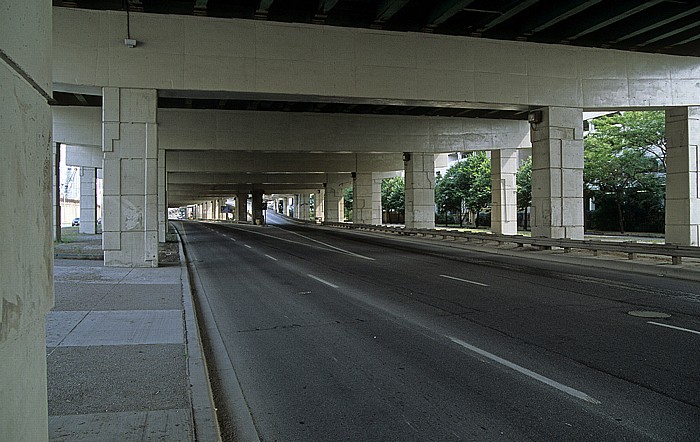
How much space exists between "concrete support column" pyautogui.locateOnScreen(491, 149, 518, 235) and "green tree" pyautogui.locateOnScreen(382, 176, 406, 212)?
4253 cm

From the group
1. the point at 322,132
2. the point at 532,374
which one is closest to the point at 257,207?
the point at 322,132

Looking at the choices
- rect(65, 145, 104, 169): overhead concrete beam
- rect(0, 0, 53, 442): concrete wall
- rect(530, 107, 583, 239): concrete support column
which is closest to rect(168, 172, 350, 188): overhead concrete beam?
rect(65, 145, 104, 169): overhead concrete beam

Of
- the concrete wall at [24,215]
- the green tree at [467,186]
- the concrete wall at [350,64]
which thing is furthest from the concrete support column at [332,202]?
the concrete wall at [24,215]

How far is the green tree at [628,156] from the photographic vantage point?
43.3 metres

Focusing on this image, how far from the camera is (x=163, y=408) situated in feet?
17.6

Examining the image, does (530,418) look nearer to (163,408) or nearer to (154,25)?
(163,408)

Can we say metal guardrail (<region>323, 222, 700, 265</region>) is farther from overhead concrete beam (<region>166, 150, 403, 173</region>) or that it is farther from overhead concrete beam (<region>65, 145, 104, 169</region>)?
overhead concrete beam (<region>65, 145, 104, 169</region>)

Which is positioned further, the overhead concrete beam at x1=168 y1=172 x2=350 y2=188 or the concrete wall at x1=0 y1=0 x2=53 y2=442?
the overhead concrete beam at x1=168 y1=172 x2=350 y2=188

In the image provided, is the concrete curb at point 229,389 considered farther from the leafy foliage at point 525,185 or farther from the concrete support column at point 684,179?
the leafy foliage at point 525,185

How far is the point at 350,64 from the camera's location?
21.1 m

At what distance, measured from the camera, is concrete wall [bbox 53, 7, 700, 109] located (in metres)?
19.0

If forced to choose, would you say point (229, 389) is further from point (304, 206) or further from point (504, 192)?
point (304, 206)

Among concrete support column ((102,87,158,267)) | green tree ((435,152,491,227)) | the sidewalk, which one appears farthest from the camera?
green tree ((435,152,491,227))

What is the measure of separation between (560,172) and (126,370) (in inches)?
837
